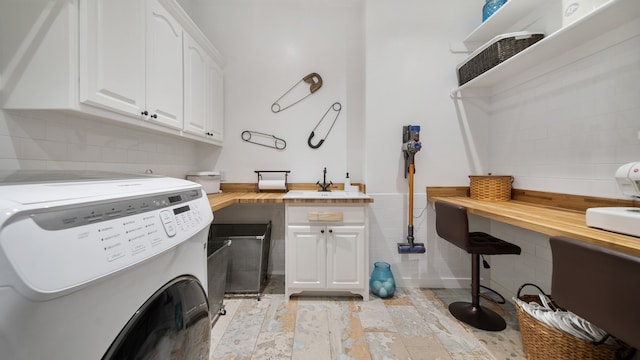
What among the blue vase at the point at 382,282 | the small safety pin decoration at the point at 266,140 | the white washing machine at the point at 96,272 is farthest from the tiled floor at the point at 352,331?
the small safety pin decoration at the point at 266,140

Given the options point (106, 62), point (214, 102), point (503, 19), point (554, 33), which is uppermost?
point (503, 19)

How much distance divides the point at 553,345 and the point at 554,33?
162 cm

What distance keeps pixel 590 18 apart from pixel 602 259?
3.91 feet

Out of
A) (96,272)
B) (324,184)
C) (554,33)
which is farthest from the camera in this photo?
(324,184)

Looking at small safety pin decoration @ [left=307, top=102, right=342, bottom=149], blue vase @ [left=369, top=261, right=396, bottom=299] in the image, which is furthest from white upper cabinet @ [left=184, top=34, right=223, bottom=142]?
blue vase @ [left=369, top=261, right=396, bottom=299]

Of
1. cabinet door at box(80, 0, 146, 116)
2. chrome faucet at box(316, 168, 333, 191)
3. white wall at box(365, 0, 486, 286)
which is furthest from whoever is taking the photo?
chrome faucet at box(316, 168, 333, 191)

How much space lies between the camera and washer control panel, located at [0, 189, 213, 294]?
1.22 ft

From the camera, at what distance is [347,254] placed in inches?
72.9

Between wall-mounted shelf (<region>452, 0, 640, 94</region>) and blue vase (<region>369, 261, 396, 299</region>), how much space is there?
5.47 feet

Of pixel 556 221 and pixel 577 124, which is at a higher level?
pixel 577 124

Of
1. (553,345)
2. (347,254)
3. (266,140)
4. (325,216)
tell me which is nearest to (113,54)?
(266,140)

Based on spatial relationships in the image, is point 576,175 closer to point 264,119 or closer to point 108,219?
point 108,219

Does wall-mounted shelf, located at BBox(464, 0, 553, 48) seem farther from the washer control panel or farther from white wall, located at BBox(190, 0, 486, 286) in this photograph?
the washer control panel

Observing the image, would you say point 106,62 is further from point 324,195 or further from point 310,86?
point 310,86
